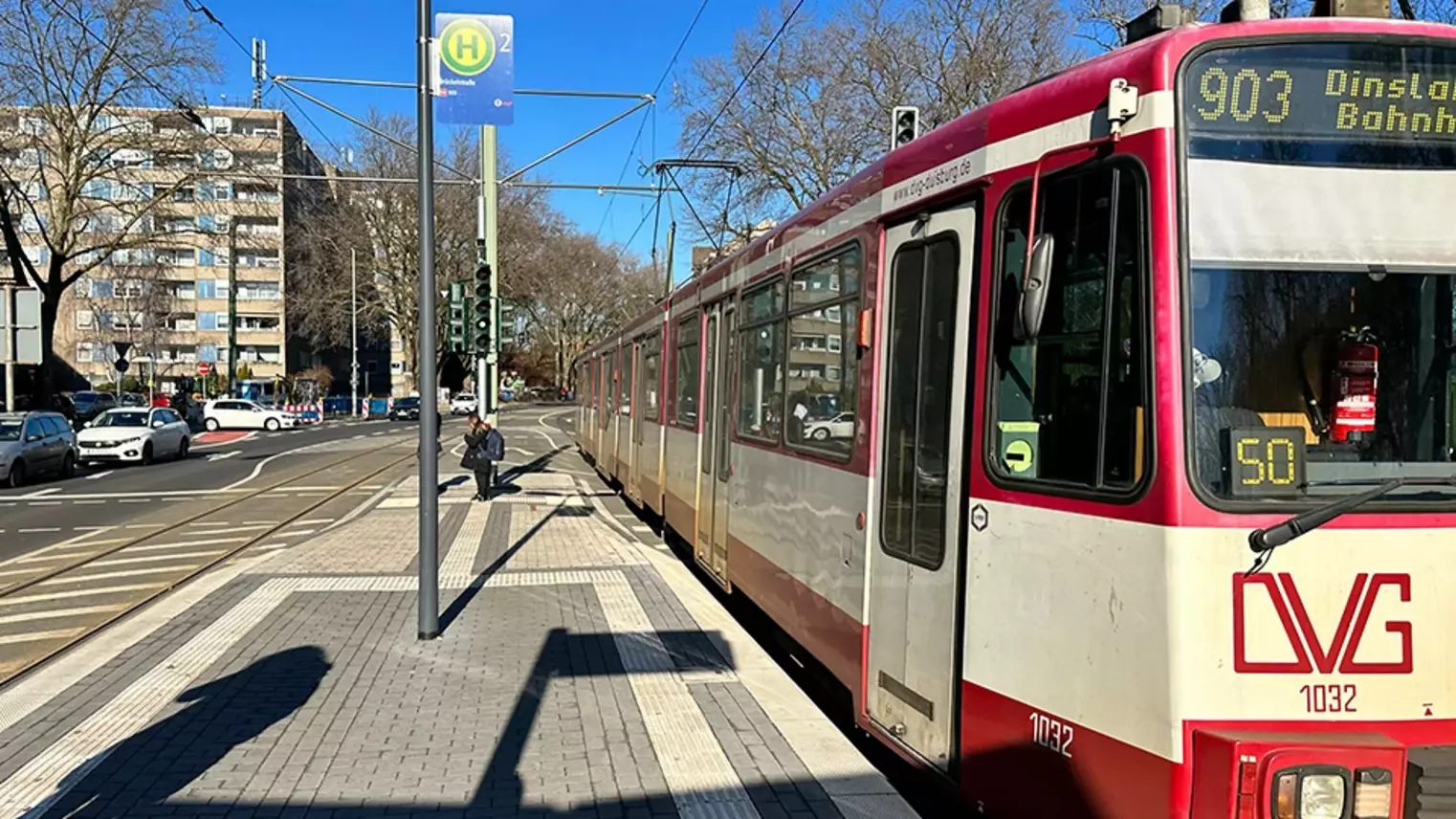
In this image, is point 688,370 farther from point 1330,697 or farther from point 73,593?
point 1330,697

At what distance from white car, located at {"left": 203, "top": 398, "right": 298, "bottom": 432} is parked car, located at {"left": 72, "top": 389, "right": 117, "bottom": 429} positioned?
391 centimetres

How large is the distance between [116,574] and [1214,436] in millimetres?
11299

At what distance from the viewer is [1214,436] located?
11.1 feet

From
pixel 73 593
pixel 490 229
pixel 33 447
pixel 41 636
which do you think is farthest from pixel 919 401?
pixel 33 447

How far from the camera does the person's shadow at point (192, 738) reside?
15.7 ft

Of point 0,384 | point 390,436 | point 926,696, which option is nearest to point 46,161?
point 390,436

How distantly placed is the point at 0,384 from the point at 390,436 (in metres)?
21.0

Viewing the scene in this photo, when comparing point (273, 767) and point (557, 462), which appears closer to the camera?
point (273, 767)

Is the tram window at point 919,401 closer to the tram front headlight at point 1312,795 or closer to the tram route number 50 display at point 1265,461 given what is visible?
the tram route number 50 display at point 1265,461

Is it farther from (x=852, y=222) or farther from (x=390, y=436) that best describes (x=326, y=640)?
(x=390, y=436)

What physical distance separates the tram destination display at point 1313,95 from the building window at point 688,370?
7274 millimetres

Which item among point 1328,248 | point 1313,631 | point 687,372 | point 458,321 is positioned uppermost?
point 458,321

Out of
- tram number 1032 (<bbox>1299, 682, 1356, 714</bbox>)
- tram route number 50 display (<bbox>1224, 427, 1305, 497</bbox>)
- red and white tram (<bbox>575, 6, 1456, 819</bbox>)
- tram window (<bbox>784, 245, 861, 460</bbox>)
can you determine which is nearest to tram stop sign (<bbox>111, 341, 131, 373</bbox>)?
tram window (<bbox>784, 245, 861, 460</bbox>)

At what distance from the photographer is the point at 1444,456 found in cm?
347
